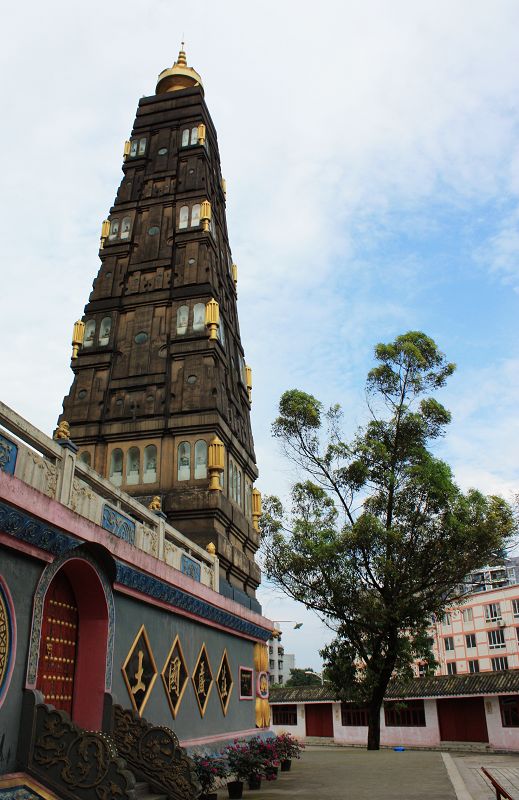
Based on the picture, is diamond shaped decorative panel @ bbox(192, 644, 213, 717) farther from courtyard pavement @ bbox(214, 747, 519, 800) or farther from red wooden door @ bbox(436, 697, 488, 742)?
red wooden door @ bbox(436, 697, 488, 742)

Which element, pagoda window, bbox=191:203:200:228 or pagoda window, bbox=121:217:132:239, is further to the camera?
pagoda window, bbox=121:217:132:239

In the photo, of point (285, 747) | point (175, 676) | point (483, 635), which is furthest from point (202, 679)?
point (483, 635)

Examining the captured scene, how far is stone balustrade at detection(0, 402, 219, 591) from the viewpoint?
310 inches

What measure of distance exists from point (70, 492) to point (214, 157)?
19.5m

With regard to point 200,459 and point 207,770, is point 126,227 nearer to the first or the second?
point 200,459

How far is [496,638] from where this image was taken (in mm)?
47656

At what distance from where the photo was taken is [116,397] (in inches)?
752

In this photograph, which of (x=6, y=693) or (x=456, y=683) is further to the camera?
Result: (x=456, y=683)

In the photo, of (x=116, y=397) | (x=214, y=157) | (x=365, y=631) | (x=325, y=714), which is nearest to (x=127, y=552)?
(x=116, y=397)

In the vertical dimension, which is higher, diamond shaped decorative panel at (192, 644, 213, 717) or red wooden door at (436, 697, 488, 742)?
diamond shaped decorative panel at (192, 644, 213, 717)

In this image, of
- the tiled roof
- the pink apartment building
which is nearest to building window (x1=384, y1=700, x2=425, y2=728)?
the tiled roof

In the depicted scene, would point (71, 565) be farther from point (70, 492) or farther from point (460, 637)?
point (460, 637)

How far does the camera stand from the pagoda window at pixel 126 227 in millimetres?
22188

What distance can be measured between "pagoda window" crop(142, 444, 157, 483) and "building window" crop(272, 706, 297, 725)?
1102 inches
